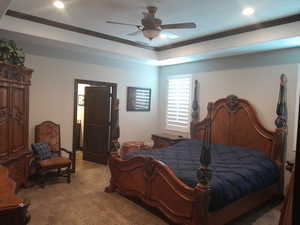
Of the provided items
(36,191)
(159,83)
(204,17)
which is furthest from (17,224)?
(159,83)

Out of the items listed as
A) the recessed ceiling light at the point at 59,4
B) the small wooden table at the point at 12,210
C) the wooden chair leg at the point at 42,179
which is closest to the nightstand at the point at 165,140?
the wooden chair leg at the point at 42,179

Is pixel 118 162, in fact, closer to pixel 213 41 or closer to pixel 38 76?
pixel 38 76

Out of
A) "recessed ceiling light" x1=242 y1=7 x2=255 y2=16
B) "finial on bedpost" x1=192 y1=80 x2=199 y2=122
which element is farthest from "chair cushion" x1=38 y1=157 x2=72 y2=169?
"recessed ceiling light" x1=242 y1=7 x2=255 y2=16

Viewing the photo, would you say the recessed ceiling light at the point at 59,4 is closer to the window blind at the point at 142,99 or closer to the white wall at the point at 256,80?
the window blind at the point at 142,99

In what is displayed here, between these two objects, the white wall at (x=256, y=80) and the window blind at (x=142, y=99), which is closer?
the white wall at (x=256, y=80)

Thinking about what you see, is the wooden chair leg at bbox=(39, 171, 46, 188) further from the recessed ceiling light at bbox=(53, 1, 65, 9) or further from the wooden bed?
the recessed ceiling light at bbox=(53, 1, 65, 9)

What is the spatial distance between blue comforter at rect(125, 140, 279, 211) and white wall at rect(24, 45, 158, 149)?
6.16 feet

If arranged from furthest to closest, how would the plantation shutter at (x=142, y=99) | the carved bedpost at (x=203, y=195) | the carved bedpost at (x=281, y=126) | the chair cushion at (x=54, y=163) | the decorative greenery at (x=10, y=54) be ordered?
the plantation shutter at (x=142, y=99), the chair cushion at (x=54, y=163), the carved bedpost at (x=281, y=126), the decorative greenery at (x=10, y=54), the carved bedpost at (x=203, y=195)

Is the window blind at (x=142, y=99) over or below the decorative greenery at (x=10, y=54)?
below

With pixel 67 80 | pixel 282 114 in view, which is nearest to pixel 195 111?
pixel 282 114

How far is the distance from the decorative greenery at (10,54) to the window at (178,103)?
137 inches

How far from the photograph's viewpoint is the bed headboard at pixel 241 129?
3.95 metres

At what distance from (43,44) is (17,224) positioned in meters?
3.53

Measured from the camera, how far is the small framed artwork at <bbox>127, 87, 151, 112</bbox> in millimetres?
5781
